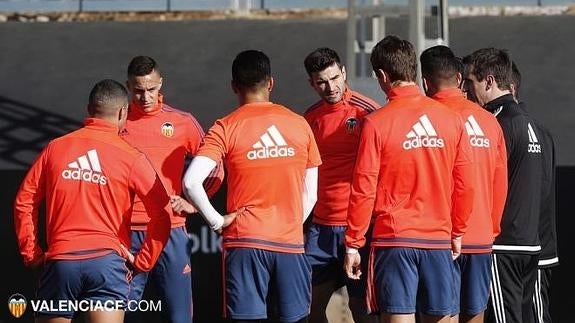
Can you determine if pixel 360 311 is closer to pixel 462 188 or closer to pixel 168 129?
pixel 462 188

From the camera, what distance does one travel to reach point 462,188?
6.59 meters

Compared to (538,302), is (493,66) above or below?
above

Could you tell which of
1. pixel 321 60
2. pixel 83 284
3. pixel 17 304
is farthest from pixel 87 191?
pixel 17 304

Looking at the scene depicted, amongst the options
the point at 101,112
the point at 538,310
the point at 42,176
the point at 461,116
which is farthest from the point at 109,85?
the point at 538,310

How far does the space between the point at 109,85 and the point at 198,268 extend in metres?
4.34

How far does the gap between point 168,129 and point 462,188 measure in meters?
2.19

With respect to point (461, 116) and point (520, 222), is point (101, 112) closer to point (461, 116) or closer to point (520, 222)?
point (461, 116)

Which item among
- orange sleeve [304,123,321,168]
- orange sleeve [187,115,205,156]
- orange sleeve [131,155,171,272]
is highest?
orange sleeve [187,115,205,156]

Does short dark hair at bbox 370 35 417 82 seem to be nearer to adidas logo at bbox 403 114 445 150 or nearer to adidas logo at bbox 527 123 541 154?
adidas logo at bbox 403 114 445 150

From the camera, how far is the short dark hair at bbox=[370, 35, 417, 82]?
6531mm

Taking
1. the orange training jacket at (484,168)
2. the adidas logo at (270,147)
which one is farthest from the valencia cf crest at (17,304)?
the orange training jacket at (484,168)

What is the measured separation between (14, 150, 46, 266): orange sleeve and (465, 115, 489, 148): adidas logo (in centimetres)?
232

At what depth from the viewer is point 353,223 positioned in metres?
6.37

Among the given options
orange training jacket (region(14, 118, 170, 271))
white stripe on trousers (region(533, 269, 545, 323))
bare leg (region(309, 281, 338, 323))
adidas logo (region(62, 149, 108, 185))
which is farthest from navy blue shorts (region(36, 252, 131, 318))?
white stripe on trousers (region(533, 269, 545, 323))
